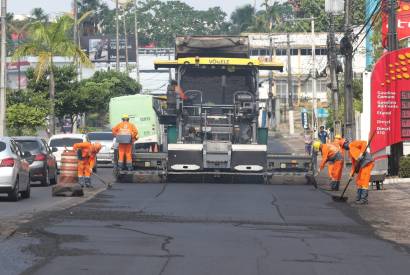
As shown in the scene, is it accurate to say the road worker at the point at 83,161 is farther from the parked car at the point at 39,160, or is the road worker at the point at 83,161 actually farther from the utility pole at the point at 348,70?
the utility pole at the point at 348,70

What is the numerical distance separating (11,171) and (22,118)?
26370 millimetres

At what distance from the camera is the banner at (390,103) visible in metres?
34.9

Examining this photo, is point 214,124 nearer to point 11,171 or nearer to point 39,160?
point 39,160

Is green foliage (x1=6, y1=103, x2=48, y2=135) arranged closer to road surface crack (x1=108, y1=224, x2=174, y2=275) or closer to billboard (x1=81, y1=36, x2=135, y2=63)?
road surface crack (x1=108, y1=224, x2=174, y2=275)

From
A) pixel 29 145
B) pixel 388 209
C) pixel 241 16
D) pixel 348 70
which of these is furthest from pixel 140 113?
pixel 241 16

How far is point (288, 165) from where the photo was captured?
32.5m

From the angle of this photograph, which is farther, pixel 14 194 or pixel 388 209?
pixel 14 194

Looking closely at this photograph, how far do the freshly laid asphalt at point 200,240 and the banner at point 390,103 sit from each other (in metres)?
10.2

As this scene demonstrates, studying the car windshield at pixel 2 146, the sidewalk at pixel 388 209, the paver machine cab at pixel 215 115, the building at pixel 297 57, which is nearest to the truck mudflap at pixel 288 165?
the paver machine cab at pixel 215 115

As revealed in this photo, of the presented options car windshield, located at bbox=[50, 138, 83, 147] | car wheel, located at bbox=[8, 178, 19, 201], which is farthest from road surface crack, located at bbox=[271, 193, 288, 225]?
car windshield, located at bbox=[50, 138, 83, 147]

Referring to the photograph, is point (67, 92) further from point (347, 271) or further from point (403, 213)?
point (347, 271)

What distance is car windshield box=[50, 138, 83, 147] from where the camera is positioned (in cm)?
4050

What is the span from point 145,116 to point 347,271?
36427 millimetres

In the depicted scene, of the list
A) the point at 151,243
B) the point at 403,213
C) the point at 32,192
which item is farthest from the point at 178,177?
the point at 151,243
